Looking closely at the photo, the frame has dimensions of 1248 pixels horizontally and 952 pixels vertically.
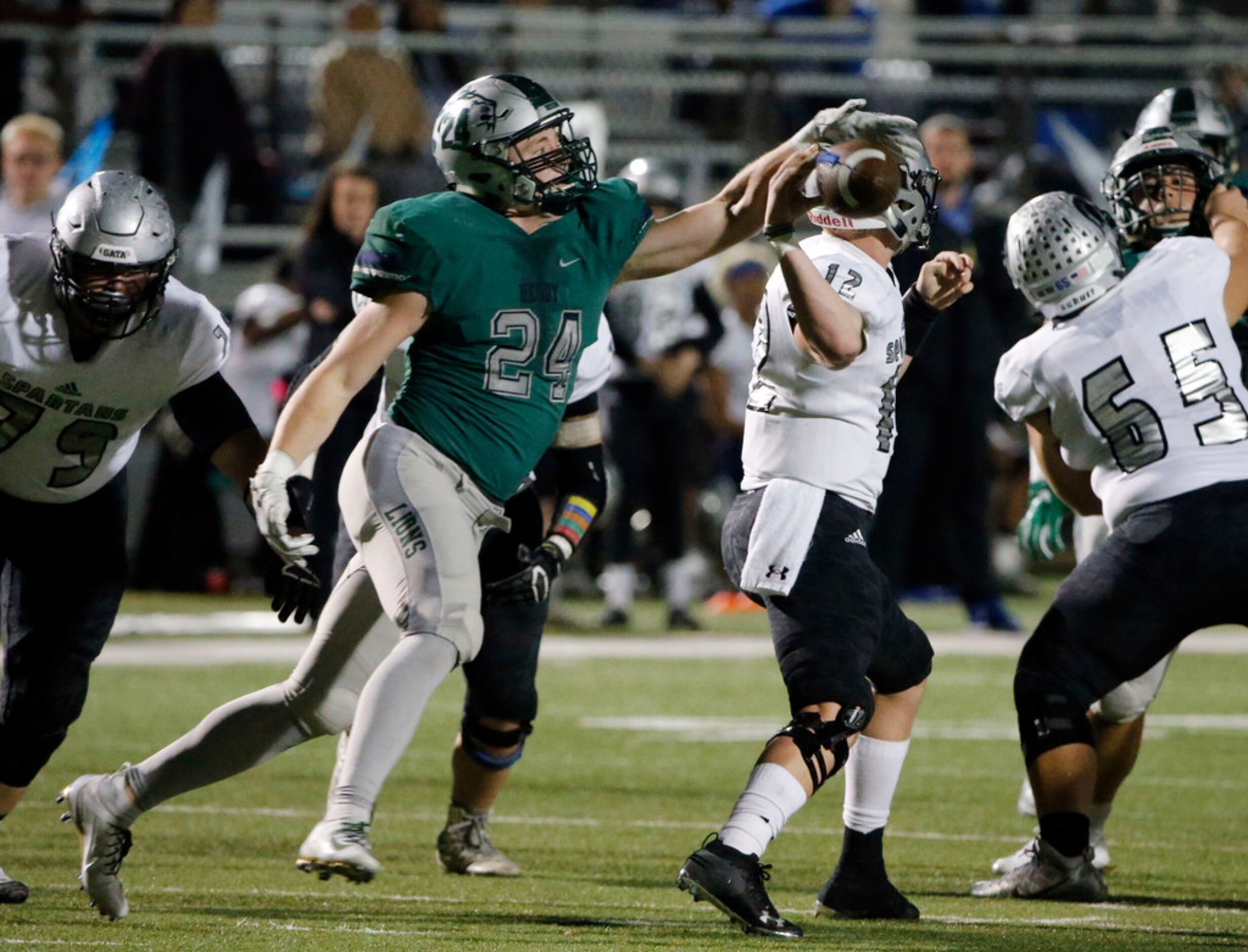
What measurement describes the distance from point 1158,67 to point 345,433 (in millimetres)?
8418

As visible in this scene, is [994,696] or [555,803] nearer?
[555,803]

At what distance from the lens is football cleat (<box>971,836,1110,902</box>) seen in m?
5.18

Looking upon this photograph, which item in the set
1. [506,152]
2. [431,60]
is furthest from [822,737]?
[431,60]

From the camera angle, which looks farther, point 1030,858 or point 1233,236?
point 1233,236

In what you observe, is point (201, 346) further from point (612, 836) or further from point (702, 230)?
point (612, 836)

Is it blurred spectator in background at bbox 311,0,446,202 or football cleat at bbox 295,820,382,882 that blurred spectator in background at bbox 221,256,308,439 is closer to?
blurred spectator in background at bbox 311,0,446,202

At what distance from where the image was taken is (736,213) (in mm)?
4992

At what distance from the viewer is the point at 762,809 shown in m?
4.55

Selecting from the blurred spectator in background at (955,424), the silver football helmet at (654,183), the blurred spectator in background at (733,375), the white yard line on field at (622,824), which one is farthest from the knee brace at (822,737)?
the blurred spectator in background at (733,375)

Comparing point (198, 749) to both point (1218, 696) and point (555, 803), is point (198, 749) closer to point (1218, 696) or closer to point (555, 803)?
A: point (555, 803)

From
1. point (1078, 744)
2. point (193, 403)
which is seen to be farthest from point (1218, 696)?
point (193, 403)

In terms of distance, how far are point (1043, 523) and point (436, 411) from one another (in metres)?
2.15

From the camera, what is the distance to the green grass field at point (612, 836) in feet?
15.1

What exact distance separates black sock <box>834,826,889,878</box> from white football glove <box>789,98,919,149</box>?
5.35 ft
